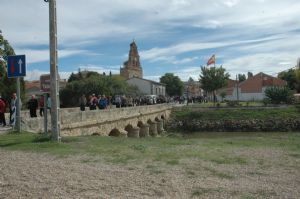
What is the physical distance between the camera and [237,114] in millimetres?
53969

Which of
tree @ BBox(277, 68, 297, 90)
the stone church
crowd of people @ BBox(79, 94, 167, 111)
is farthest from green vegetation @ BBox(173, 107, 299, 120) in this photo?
the stone church

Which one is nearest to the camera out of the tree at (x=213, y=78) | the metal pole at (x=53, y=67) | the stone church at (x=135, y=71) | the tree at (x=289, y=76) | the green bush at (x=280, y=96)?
the metal pole at (x=53, y=67)

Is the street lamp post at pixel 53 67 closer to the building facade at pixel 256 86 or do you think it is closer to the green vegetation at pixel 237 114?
the green vegetation at pixel 237 114

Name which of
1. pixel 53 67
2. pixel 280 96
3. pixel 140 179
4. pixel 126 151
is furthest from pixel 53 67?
pixel 280 96

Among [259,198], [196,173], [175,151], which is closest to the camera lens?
[259,198]

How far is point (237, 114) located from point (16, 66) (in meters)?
42.4

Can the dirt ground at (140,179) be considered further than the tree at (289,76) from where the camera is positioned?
No

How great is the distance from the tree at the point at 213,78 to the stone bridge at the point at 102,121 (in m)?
31.8

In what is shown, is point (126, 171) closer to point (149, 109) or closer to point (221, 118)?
point (149, 109)

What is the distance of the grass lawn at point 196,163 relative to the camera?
7391mm

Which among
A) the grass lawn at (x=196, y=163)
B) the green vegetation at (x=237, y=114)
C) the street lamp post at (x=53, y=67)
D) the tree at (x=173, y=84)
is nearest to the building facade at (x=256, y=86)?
the tree at (x=173, y=84)

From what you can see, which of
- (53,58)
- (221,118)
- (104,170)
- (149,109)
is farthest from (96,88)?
(104,170)

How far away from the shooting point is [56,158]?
10.0m

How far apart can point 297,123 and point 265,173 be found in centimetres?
4200
